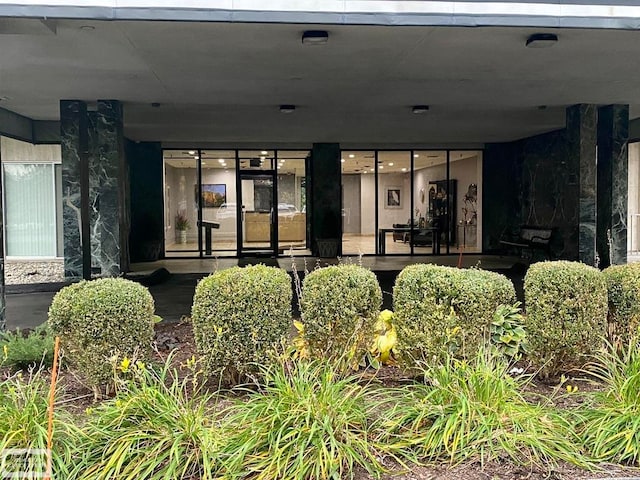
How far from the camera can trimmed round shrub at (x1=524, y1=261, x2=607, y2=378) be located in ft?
13.4

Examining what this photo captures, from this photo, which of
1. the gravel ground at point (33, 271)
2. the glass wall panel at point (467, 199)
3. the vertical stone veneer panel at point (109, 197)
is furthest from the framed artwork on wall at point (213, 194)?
the glass wall panel at point (467, 199)

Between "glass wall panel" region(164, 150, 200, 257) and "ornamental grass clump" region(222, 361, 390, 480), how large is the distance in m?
12.6

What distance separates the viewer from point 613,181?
35.4 feet

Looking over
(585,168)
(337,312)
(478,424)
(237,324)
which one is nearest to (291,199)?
(585,168)

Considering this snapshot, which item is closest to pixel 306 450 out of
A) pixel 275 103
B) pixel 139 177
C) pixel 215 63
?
pixel 215 63

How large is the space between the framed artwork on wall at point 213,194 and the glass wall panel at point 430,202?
18.0 ft

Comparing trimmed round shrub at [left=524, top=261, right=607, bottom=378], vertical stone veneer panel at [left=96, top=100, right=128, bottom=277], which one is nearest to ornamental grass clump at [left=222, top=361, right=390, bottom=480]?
trimmed round shrub at [left=524, top=261, right=607, bottom=378]

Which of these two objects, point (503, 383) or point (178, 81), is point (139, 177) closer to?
point (178, 81)

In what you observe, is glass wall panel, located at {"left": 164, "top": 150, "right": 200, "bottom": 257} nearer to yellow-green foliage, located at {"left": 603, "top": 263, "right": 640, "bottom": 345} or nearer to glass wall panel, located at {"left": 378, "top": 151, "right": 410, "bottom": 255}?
glass wall panel, located at {"left": 378, "top": 151, "right": 410, "bottom": 255}

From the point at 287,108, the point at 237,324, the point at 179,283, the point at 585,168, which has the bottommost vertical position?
the point at 179,283

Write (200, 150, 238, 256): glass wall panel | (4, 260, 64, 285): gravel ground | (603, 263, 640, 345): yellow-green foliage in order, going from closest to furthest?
(603, 263, 640, 345): yellow-green foliage < (4, 260, 64, 285): gravel ground < (200, 150, 238, 256): glass wall panel

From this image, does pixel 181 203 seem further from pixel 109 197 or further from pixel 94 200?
pixel 109 197

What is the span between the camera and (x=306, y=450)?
2.95 m

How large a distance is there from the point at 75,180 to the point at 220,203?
228 inches
